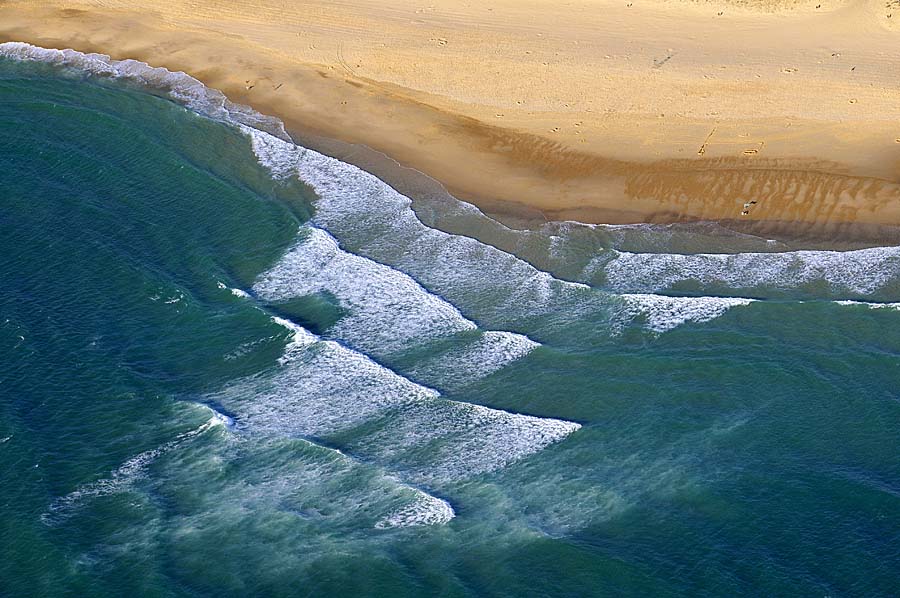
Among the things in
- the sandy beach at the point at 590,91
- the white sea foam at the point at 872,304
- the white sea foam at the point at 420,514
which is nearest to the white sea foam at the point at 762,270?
the white sea foam at the point at 872,304

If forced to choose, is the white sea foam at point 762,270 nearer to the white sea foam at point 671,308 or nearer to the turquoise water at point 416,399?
the turquoise water at point 416,399

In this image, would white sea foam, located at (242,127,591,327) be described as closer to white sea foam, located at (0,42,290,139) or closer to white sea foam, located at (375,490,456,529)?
white sea foam, located at (0,42,290,139)

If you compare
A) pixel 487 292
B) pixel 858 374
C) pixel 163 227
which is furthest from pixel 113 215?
pixel 858 374

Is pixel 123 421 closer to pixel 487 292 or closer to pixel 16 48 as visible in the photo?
pixel 487 292

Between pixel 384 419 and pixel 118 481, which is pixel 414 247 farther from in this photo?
pixel 118 481

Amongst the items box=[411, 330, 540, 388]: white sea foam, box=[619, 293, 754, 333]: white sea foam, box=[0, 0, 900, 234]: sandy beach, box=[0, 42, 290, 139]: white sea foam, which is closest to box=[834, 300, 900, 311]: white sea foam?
box=[619, 293, 754, 333]: white sea foam

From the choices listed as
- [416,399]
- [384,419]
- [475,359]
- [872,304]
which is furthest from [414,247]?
[872,304]
